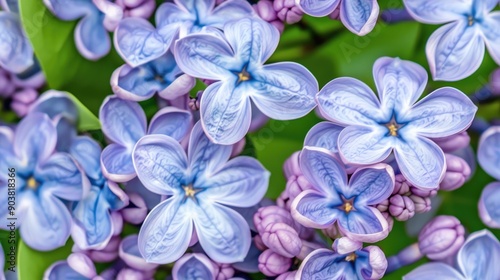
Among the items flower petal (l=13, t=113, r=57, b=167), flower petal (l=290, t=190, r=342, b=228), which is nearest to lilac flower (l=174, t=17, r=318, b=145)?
flower petal (l=290, t=190, r=342, b=228)

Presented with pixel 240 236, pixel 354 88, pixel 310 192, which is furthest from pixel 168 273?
pixel 354 88

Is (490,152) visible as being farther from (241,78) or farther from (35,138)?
(35,138)

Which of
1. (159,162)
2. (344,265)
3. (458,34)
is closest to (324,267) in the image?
(344,265)

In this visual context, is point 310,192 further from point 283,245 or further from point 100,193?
point 100,193

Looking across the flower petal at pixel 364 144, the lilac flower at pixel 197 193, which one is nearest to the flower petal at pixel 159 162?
the lilac flower at pixel 197 193

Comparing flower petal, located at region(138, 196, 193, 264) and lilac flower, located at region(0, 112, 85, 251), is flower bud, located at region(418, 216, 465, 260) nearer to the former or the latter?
flower petal, located at region(138, 196, 193, 264)
